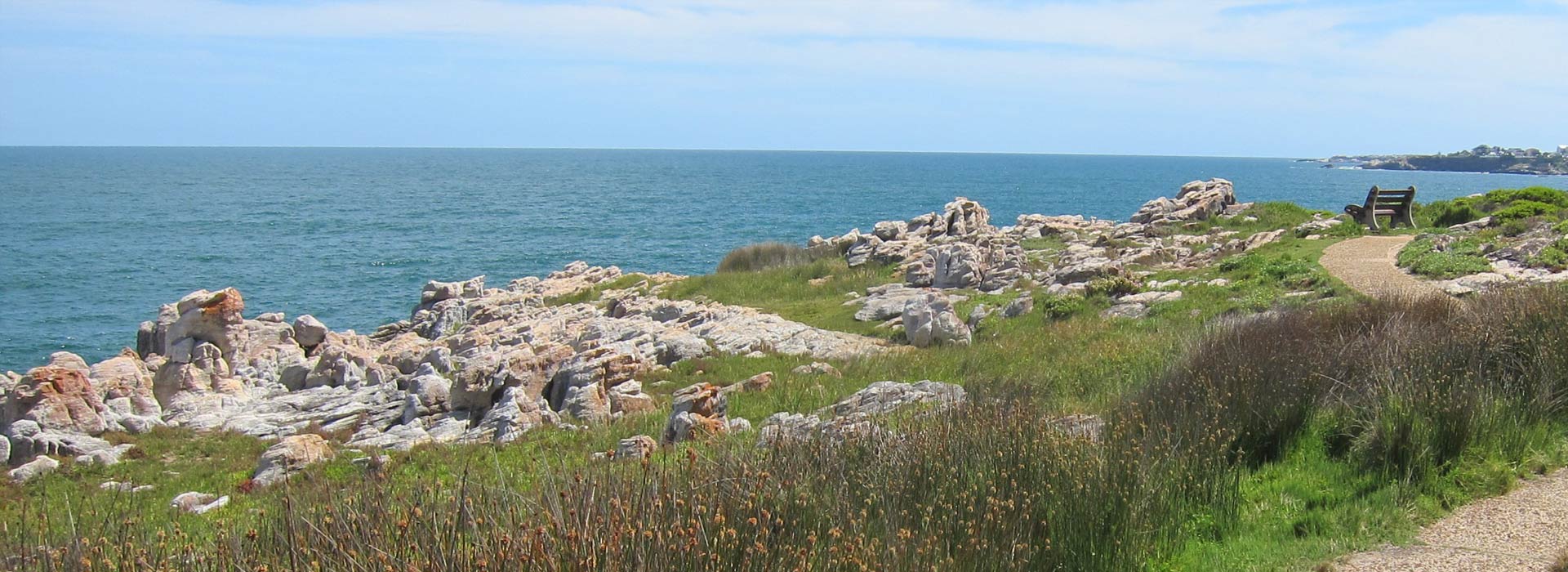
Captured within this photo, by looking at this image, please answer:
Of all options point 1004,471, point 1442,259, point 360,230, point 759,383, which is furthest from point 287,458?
point 360,230

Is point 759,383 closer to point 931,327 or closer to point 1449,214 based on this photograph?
point 931,327

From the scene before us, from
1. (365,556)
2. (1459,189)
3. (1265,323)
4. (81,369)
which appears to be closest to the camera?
(365,556)

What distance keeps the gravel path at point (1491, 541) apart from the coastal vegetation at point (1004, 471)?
0.19 meters

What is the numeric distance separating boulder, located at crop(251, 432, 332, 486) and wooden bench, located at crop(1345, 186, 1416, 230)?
27.8 m

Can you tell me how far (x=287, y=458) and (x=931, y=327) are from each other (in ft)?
40.2

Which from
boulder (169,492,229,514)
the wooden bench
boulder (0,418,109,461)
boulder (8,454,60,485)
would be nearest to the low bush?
the wooden bench

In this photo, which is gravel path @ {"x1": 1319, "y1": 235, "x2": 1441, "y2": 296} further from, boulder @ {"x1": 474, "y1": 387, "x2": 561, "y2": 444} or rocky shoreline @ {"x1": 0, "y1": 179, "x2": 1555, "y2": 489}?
boulder @ {"x1": 474, "y1": 387, "x2": 561, "y2": 444}

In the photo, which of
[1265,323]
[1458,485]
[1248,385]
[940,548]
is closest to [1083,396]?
[1265,323]

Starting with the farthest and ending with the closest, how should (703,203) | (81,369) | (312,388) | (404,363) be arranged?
(703,203) < (404,363) < (312,388) < (81,369)

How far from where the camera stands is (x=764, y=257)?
40.3 metres

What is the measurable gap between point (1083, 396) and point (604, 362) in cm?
955

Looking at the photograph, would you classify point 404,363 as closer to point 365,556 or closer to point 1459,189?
point 365,556

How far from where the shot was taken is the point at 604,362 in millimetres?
19766

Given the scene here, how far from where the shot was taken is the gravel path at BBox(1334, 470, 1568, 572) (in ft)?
24.6
